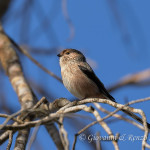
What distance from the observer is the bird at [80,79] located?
4.71 meters

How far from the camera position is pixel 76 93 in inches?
187

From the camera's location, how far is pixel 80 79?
4797mm

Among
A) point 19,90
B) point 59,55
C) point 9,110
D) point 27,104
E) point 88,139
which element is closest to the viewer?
point 88,139

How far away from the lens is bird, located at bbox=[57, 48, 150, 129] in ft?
15.5

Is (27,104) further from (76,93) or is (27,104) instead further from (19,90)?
(76,93)

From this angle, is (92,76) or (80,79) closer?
(80,79)

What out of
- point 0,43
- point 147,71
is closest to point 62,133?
point 147,71

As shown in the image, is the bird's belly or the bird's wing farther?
the bird's wing

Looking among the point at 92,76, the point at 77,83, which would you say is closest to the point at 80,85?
the point at 77,83

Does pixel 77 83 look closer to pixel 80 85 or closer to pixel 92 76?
pixel 80 85

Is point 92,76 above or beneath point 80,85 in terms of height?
above

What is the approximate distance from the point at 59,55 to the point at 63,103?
6.60 feet

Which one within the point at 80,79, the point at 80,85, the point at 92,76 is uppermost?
the point at 92,76

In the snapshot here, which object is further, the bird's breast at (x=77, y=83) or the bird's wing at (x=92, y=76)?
the bird's wing at (x=92, y=76)
